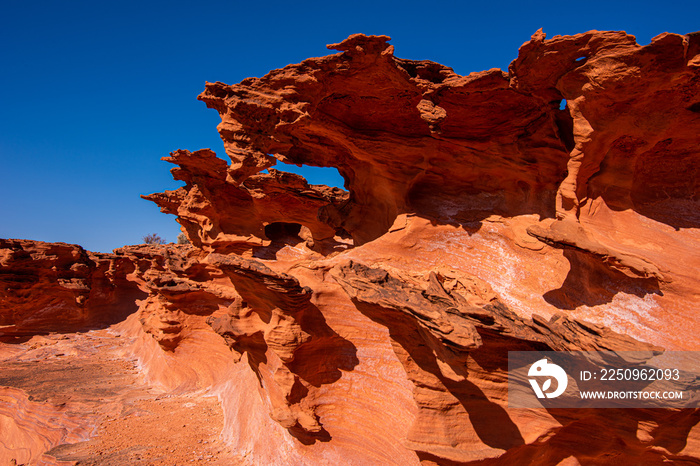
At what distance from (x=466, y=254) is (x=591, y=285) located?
1585 mm

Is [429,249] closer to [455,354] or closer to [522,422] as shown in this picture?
[455,354]

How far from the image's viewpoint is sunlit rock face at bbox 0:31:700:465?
3861 mm

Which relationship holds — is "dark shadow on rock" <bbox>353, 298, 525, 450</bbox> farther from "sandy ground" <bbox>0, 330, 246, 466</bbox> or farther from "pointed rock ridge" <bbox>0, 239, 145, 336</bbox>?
"pointed rock ridge" <bbox>0, 239, 145, 336</bbox>

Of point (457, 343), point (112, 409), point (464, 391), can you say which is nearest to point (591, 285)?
point (464, 391)

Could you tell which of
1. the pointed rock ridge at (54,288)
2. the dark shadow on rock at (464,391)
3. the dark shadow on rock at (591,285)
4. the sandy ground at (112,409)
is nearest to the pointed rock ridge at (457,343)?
the dark shadow on rock at (464,391)

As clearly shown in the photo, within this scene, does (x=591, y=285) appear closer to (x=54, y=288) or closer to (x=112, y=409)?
(x=112, y=409)

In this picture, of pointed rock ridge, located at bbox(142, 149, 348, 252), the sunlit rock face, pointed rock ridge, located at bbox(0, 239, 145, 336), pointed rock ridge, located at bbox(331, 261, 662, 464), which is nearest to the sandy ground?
the sunlit rock face

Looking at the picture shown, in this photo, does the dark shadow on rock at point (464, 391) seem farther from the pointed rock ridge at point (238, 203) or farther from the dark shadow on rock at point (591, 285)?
the pointed rock ridge at point (238, 203)

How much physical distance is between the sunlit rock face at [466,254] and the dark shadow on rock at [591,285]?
0.06 feet

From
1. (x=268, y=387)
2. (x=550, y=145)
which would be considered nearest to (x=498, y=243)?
(x=550, y=145)

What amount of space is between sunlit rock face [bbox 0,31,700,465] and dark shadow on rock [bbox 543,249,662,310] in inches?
0.7

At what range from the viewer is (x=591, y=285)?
14.2ft

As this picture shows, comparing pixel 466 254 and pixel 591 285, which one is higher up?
pixel 466 254

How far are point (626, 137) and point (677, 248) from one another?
4.80 ft
